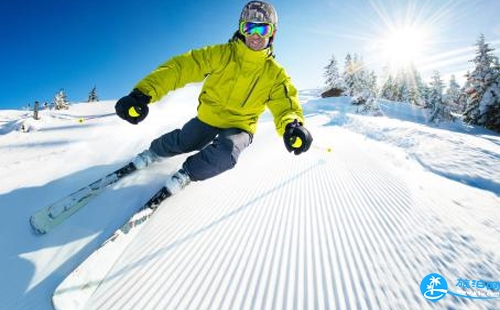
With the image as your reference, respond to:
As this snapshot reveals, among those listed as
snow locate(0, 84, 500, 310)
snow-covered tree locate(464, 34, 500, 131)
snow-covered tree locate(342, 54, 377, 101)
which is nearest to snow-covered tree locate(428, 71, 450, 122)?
snow-covered tree locate(464, 34, 500, 131)

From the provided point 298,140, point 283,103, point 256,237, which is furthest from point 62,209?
point 283,103

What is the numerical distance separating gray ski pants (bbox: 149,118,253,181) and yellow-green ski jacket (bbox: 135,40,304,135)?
17cm

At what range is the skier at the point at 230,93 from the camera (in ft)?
9.77

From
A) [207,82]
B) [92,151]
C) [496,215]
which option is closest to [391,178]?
[496,215]

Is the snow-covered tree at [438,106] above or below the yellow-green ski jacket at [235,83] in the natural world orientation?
below

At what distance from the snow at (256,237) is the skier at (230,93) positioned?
0.41 meters

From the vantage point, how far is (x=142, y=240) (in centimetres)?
214

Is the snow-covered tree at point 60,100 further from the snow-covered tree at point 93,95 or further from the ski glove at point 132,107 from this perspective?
the ski glove at point 132,107

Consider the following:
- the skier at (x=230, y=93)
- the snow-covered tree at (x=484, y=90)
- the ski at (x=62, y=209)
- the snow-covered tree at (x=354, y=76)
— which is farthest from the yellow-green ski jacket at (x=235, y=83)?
the snow-covered tree at (x=354, y=76)

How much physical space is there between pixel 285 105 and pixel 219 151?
1063mm

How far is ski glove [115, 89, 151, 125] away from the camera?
267cm

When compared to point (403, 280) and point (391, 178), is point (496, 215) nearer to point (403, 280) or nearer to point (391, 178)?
point (391, 178)

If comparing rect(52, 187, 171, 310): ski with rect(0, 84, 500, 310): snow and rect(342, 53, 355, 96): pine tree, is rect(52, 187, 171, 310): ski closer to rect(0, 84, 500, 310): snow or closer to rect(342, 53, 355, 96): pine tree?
rect(0, 84, 500, 310): snow

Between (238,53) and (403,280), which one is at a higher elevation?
(238,53)
